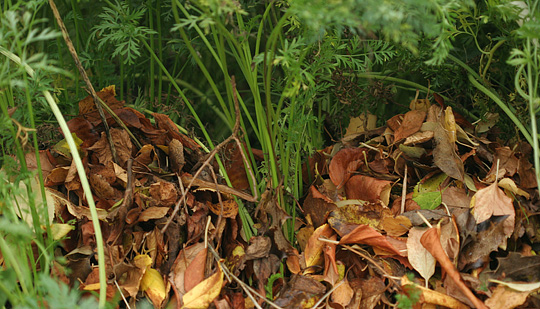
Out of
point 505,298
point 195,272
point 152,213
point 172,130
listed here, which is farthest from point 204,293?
point 505,298

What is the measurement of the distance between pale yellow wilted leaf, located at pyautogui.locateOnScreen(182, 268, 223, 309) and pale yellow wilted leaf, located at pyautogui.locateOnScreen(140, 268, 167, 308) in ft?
0.15

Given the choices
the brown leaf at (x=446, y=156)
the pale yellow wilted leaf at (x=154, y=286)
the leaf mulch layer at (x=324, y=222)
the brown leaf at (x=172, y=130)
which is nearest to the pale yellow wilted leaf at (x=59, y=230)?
the leaf mulch layer at (x=324, y=222)

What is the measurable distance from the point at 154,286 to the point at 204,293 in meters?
0.08

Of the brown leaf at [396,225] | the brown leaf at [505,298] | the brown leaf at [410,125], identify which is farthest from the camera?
the brown leaf at [410,125]

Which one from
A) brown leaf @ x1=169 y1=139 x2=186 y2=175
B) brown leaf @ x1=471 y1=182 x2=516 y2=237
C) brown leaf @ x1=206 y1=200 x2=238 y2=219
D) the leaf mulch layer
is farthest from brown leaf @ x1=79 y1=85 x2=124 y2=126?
brown leaf @ x1=471 y1=182 x2=516 y2=237

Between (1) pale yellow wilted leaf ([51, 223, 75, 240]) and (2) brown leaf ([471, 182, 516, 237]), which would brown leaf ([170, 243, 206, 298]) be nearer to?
(1) pale yellow wilted leaf ([51, 223, 75, 240])

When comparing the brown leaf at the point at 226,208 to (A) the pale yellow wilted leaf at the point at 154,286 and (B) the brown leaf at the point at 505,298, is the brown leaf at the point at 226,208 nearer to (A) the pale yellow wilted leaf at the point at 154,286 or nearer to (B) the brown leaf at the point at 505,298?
(A) the pale yellow wilted leaf at the point at 154,286

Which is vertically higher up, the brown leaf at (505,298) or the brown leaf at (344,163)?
the brown leaf at (344,163)

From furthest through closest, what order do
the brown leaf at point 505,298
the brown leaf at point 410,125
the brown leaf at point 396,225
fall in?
the brown leaf at point 410,125, the brown leaf at point 396,225, the brown leaf at point 505,298

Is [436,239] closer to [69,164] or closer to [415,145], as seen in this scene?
[415,145]

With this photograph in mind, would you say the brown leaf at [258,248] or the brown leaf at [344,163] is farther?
the brown leaf at [344,163]

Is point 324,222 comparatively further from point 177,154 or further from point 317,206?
point 177,154

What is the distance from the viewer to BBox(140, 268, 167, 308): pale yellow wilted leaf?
667 mm

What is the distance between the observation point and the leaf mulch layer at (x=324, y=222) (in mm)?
652
